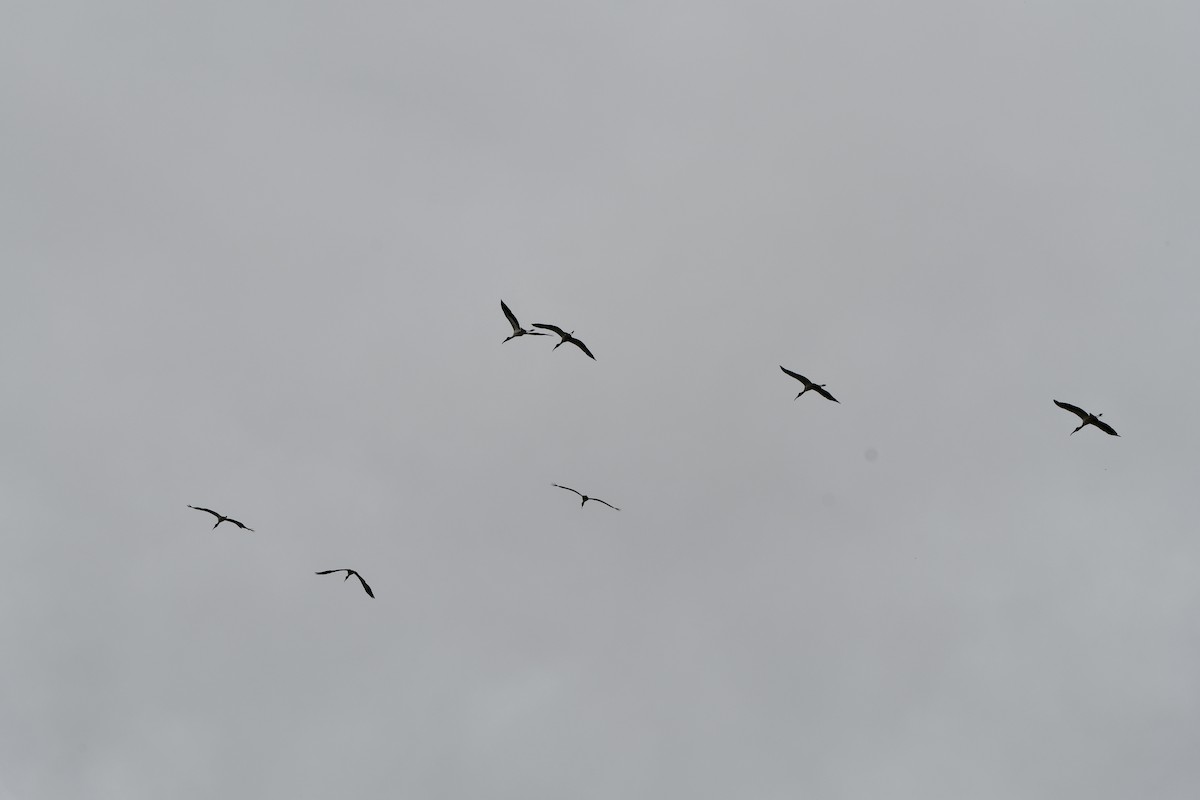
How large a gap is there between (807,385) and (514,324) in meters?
28.4

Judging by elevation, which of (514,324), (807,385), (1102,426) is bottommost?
(1102,426)

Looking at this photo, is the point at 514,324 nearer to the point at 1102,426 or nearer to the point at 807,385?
the point at 807,385

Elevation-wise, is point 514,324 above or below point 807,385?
above

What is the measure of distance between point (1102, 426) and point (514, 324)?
5325 cm

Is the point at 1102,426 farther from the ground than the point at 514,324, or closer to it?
closer to it

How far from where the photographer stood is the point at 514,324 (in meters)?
95.8

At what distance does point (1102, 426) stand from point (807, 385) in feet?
84.0

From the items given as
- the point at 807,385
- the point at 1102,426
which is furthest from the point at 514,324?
the point at 1102,426

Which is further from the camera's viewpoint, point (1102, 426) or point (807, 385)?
point (807, 385)

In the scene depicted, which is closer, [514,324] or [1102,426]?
[1102,426]

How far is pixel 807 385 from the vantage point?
96.1 m

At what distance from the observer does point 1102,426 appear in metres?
88.2
